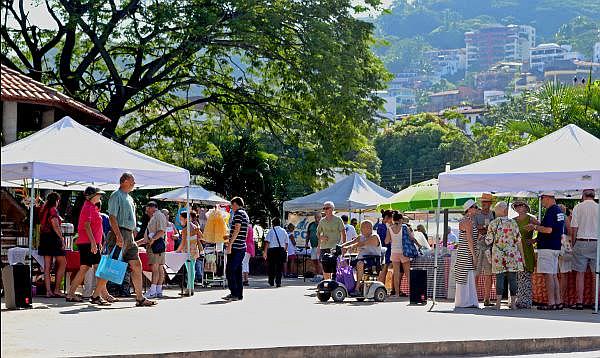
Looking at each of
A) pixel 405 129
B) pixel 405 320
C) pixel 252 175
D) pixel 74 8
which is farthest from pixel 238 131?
pixel 405 129

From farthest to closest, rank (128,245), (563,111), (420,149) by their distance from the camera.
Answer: (420,149)
(563,111)
(128,245)

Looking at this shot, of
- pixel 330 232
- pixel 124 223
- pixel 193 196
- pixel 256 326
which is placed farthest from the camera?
pixel 193 196

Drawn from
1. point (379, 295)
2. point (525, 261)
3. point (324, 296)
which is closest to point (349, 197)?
point (379, 295)

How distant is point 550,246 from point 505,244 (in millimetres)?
827

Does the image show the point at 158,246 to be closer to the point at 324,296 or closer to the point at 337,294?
the point at 324,296

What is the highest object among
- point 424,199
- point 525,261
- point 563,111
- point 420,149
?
point 420,149

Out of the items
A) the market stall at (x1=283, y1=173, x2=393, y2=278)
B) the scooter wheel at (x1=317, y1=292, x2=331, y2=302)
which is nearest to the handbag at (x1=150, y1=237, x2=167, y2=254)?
the scooter wheel at (x1=317, y1=292, x2=331, y2=302)

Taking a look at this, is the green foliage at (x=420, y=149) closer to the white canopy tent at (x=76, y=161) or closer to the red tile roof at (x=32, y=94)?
the red tile roof at (x=32, y=94)

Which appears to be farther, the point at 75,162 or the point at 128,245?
the point at 75,162

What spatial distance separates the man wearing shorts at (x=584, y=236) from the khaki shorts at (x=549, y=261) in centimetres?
40

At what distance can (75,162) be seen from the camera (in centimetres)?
1856

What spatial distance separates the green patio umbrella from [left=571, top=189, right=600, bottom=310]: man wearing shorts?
4854 mm

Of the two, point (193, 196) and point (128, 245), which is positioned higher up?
point (193, 196)

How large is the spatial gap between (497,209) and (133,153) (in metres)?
6.45
